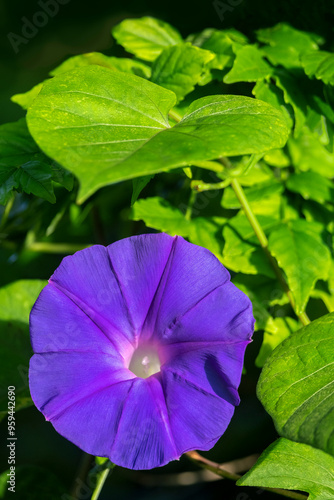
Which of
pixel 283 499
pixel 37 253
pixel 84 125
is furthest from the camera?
pixel 37 253

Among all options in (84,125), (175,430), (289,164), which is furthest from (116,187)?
(175,430)

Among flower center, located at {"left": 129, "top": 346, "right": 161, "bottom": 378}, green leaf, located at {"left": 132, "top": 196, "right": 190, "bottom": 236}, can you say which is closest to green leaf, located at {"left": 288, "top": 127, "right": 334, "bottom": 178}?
green leaf, located at {"left": 132, "top": 196, "right": 190, "bottom": 236}

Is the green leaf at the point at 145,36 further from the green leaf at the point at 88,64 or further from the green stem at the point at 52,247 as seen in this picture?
the green stem at the point at 52,247

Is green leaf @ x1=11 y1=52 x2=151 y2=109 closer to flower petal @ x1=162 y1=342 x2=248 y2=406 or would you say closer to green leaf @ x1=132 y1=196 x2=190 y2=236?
green leaf @ x1=132 y1=196 x2=190 y2=236

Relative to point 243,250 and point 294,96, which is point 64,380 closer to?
point 243,250

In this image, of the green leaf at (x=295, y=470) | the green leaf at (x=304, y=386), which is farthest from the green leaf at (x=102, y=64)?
the green leaf at (x=295, y=470)

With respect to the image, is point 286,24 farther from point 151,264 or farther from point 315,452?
point 315,452
